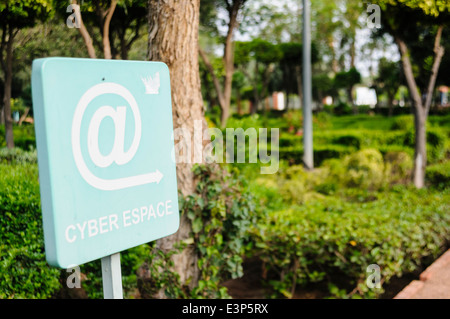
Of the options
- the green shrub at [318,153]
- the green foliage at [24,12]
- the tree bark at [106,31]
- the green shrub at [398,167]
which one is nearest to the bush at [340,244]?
the tree bark at [106,31]

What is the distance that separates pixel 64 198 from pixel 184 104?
2.40 meters

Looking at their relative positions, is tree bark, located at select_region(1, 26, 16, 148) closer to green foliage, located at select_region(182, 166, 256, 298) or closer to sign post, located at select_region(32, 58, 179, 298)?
green foliage, located at select_region(182, 166, 256, 298)

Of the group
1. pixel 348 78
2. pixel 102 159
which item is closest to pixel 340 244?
pixel 102 159

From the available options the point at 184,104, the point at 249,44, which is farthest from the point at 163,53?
the point at 249,44

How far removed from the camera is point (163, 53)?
372cm

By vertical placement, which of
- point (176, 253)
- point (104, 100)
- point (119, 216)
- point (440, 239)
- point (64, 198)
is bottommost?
point (440, 239)

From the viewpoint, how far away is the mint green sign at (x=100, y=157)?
1.41m

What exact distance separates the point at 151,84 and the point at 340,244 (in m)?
2.90

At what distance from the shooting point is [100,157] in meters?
1.54

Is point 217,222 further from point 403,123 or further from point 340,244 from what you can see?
point 403,123

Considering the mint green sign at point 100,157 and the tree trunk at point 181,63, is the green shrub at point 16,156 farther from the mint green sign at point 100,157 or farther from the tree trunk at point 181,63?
the mint green sign at point 100,157

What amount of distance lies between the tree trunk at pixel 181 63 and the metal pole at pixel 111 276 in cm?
198
